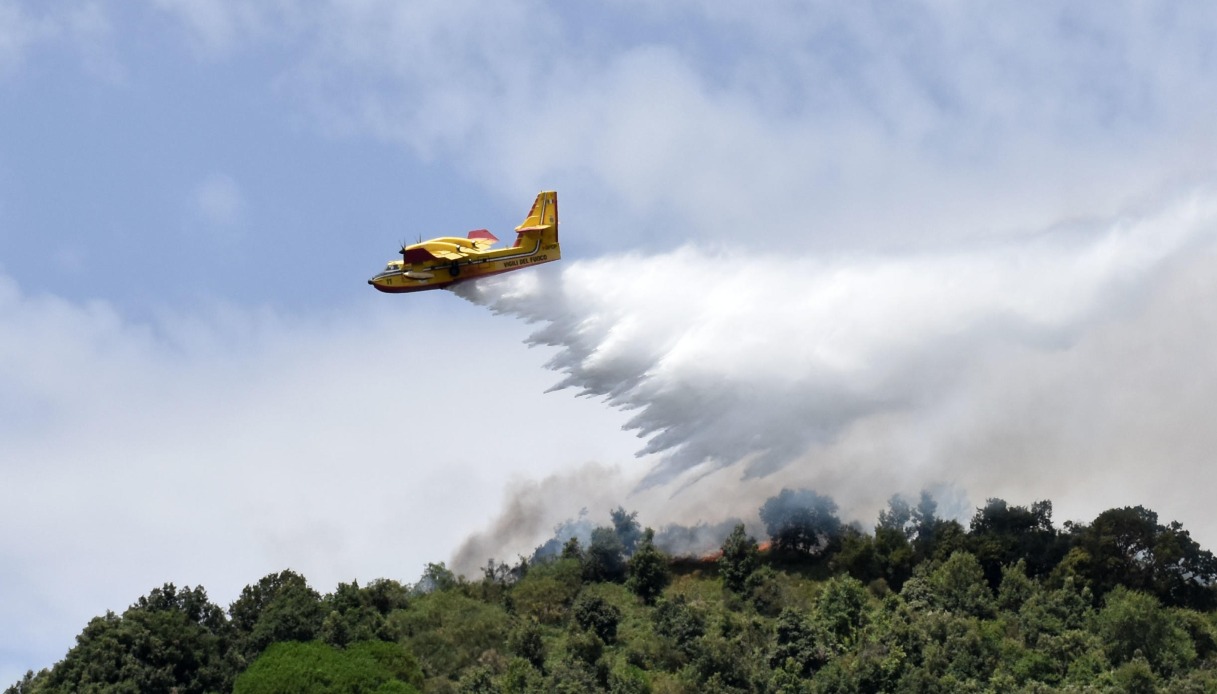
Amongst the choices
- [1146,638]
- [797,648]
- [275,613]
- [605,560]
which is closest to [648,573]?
[605,560]

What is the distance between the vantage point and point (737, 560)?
351 ft

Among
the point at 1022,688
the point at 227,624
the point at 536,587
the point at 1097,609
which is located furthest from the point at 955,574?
the point at 227,624

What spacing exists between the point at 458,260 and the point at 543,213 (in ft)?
16.0

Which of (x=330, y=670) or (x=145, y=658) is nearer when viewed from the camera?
(x=330, y=670)

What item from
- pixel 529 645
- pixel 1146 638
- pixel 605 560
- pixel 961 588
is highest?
pixel 605 560

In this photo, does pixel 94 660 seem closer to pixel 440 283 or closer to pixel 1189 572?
pixel 440 283

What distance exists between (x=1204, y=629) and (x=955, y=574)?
1203cm

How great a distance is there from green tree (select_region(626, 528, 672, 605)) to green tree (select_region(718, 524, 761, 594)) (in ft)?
10.2

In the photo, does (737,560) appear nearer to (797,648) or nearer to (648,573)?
(648,573)

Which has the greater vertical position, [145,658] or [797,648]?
[145,658]

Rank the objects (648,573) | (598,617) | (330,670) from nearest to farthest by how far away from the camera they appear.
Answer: (330,670) → (598,617) → (648,573)

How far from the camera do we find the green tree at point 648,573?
106 metres

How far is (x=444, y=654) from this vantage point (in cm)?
9531

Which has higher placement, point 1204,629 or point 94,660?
point 94,660
